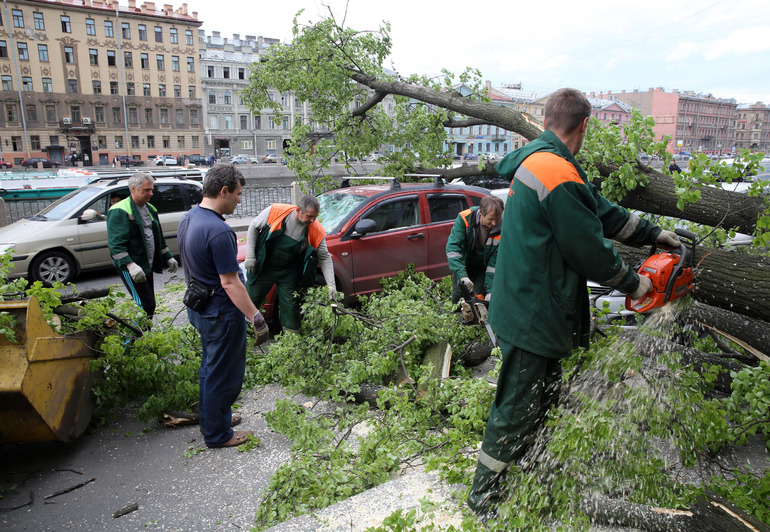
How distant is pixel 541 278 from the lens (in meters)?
2.31

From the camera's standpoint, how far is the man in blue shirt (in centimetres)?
361

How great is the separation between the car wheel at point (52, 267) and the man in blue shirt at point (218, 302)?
21.1 ft

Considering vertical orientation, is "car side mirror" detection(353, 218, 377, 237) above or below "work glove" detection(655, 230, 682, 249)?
below

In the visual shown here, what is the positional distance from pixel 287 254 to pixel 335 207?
6.44 feet

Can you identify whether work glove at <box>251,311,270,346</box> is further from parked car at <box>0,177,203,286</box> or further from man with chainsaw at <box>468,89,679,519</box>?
parked car at <box>0,177,203,286</box>

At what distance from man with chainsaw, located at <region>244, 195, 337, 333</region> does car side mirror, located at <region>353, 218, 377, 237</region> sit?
1.03m

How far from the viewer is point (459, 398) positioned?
140 inches

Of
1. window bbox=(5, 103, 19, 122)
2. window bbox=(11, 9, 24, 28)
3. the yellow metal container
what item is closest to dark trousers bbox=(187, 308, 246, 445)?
the yellow metal container

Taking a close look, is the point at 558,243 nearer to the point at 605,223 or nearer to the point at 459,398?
the point at 605,223

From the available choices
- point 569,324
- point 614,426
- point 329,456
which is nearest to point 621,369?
point 614,426

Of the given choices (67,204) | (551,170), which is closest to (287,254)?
(551,170)

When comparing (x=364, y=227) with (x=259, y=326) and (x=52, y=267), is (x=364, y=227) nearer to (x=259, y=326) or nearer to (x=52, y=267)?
(x=259, y=326)

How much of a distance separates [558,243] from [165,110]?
6652 centimetres

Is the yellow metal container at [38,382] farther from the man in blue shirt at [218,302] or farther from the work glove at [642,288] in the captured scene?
the work glove at [642,288]
